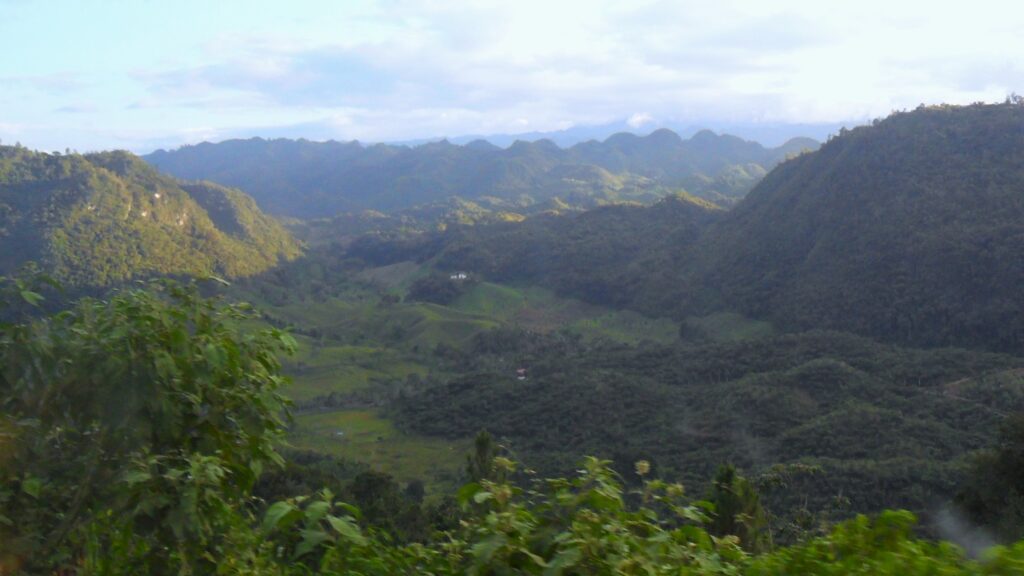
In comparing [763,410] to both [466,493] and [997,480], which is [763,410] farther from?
[466,493]

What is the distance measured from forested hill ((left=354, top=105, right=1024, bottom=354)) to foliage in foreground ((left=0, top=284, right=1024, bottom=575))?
42577mm

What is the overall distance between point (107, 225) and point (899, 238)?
2425 inches

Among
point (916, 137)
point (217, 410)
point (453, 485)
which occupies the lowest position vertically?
point (453, 485)

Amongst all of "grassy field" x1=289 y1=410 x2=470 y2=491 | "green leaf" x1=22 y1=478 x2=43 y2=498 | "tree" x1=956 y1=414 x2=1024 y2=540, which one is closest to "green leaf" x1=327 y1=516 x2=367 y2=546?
"green leaf" x1=22 y1=478 x2=43 y2=498

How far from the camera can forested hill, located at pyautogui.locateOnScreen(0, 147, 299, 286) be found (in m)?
61.0

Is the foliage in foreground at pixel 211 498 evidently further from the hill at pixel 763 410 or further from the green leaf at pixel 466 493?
the hill at pixel 763 410

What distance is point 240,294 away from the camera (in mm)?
66250

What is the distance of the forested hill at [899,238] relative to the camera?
141ft

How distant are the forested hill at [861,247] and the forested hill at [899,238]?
94 millimetres

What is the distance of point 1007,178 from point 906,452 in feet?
103

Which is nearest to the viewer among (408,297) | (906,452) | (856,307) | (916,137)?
(906,452)

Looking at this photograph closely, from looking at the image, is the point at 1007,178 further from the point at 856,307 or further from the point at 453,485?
the point at 453,485

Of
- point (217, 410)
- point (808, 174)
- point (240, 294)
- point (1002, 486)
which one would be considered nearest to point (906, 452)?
point (1002, 486)

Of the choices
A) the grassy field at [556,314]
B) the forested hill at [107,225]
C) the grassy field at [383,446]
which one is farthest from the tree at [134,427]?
the forested hill at [107,225]
